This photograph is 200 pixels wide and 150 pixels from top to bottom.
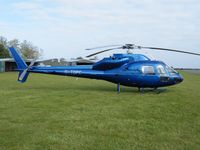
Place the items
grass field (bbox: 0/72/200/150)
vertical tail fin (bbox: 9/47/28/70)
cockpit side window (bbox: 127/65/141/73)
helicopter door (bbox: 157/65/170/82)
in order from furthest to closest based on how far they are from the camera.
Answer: vertical tail fin (bbox: 9/47/28/70) → cockpit side window (bbox: 127/65/141/73) → helicopter door (bbox: 157/65/170/82) → grass field (bbox: 0/72/200/150)

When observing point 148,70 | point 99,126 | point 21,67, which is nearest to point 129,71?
point 148,70

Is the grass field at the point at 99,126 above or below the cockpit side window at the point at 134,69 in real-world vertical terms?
below

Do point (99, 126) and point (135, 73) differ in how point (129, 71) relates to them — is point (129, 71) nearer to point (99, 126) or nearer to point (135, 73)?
point (135, 73)

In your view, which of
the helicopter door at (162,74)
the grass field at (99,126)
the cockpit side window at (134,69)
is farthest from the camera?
the cockpit side window at (134,69)

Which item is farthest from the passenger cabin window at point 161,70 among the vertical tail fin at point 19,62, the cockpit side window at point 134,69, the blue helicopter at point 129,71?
the vertical tail fin at point 19,62

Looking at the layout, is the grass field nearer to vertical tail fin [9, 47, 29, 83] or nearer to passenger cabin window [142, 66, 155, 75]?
passenger cabin window [142, 66, 155, 75]

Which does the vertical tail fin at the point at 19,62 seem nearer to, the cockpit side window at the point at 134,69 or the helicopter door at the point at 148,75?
the cockpit side window at the point at 134,69

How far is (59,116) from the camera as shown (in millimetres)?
7156

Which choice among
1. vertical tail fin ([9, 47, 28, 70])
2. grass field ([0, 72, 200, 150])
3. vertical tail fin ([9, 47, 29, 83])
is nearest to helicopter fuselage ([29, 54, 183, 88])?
vertical tail fin ([9, 47, 29, 83])

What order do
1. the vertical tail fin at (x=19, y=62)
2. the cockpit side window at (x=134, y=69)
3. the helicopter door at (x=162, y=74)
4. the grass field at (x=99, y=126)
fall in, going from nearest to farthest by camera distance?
the grass field at (x=99, y=126), the helicopter door at (x=162, y=74), the cockpit side window at (x=134, y=69), the vertical tail fin at (x=19, y=62)

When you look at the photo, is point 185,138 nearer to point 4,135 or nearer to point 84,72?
point 4,135

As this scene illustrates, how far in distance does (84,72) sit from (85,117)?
6389 millimetres

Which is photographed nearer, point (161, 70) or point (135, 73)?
point (161, 70)

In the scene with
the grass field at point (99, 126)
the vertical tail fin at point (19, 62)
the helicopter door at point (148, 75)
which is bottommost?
the grass field at point (99, 126)
